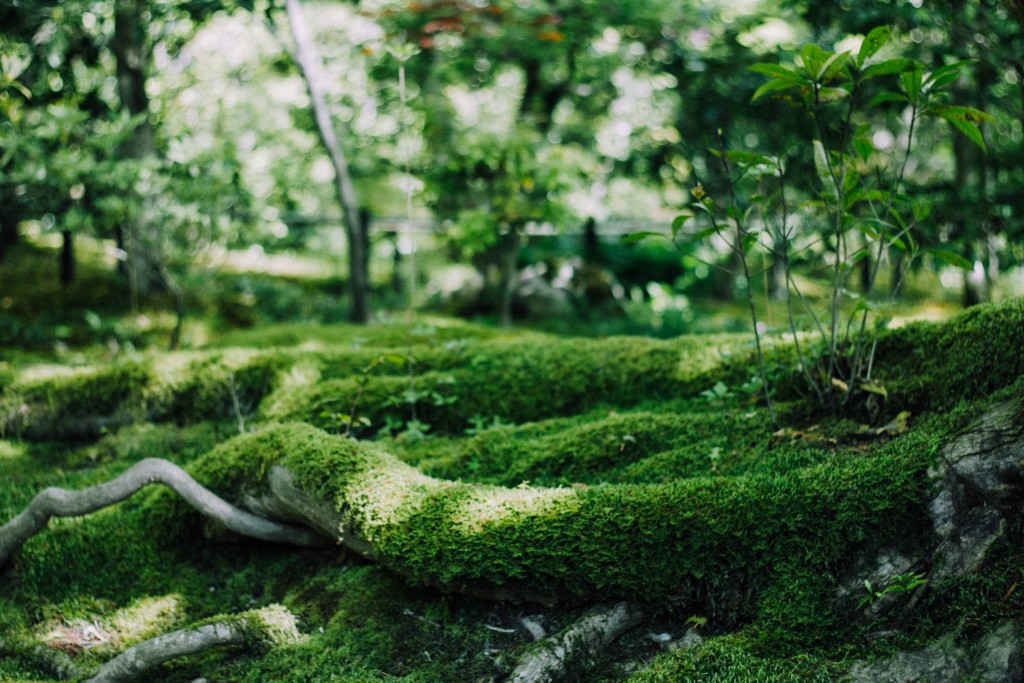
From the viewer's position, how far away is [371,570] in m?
3.19

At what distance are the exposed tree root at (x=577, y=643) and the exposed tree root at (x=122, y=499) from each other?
132cm

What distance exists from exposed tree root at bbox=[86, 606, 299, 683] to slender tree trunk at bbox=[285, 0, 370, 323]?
15.4 feet

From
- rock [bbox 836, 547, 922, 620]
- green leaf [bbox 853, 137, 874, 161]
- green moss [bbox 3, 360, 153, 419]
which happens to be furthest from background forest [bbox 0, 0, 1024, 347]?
green moss [bbox 3, 360, 153, 419]

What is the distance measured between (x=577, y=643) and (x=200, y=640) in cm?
145

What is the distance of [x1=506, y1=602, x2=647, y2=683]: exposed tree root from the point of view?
8.28 ft

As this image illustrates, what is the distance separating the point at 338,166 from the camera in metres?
7.06

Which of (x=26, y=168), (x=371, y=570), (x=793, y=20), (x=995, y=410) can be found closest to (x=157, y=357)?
(x=26, y=168)

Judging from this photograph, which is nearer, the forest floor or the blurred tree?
the forest floor

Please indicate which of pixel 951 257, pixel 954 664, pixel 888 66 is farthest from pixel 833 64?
pixel 954 664

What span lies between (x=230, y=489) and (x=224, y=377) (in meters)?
1.44

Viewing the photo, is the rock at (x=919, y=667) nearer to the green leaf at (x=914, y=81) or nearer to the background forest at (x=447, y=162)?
the background forest at (x=447, y=162)

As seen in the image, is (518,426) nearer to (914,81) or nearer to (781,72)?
(781,72)

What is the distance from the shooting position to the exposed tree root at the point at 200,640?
280 cm

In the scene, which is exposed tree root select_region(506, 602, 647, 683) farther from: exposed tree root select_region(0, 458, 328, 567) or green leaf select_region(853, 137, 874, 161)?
green leaf select_region(853, 137, 874, 161)
